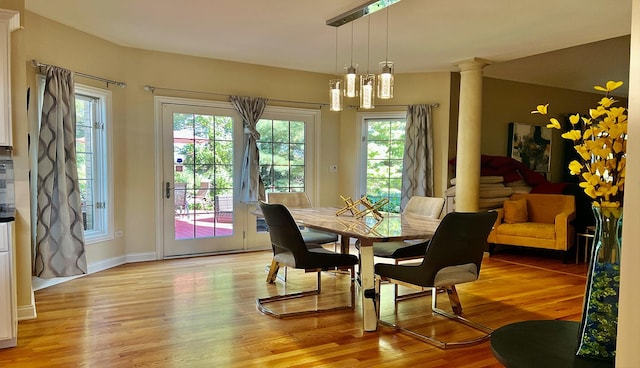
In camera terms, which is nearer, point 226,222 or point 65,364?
point 65,364

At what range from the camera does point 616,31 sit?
430 cm

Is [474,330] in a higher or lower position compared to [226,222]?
lower

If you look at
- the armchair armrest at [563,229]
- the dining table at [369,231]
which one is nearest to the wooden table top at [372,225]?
the dining table at [369,231]

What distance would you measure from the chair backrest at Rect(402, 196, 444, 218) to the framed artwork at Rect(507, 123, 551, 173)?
3301 mm

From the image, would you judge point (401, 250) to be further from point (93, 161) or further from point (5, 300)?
point (93, 161)

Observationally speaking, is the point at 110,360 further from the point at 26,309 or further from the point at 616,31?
the point at 616,31

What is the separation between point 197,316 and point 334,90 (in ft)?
6.76

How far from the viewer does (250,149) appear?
5.74 metres

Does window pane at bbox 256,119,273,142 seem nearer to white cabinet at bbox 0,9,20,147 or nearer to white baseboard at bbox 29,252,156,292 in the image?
white baseboard at bbox 29,252,156,292

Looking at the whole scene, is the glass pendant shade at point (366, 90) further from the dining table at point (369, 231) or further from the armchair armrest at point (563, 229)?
the armchair armrest at point (563, 229)

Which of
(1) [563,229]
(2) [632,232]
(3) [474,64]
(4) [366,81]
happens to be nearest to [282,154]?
(3) [474,64]

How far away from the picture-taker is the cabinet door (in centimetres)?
270

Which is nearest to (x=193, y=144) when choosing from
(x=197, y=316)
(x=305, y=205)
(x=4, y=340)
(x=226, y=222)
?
(x=226, y=222)

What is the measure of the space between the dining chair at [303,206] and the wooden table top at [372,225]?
0.31 m
